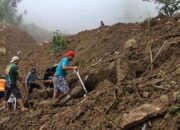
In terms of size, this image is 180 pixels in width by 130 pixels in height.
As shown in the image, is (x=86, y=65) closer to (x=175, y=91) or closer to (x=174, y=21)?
(x=174, y=21)

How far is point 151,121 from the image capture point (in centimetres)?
912

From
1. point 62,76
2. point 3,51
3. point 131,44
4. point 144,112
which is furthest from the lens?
point 3,51

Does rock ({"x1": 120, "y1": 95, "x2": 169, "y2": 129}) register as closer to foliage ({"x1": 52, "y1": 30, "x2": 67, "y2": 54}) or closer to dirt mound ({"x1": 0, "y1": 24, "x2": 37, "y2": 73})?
foliage ({"x1": 52, "y1": 30, "x2": 67, "y2": 54})

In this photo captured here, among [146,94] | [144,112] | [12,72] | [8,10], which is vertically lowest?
[144,112]

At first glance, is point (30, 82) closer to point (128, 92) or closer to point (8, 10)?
point (128, 92)

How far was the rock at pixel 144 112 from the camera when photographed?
909cm

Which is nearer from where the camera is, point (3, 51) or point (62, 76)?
point (62, 76)

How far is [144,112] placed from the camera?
921cm

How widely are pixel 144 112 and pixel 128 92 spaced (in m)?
1.30

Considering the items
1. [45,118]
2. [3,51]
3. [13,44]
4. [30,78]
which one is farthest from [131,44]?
[13,44]

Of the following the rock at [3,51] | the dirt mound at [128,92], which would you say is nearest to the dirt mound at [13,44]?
the rock at [3,51]

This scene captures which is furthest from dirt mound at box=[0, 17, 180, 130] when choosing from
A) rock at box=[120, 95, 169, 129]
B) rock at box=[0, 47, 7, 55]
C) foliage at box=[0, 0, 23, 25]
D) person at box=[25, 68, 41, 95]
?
foliage at box=[0, 0, 23, 25]

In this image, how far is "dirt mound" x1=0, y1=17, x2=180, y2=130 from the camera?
9.29 m

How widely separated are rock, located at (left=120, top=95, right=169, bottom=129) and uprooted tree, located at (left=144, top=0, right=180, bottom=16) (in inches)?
320
